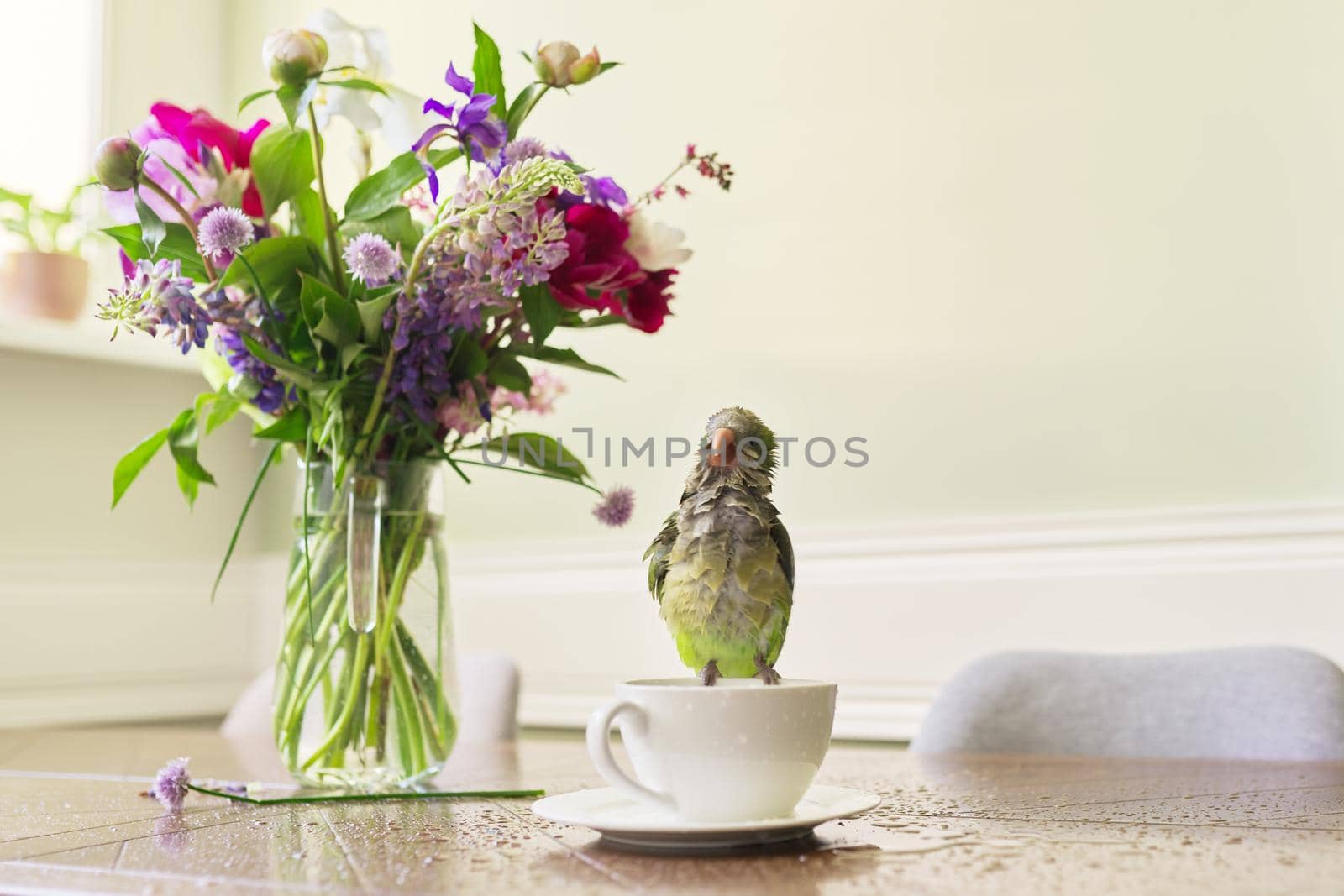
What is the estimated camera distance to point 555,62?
780 mm

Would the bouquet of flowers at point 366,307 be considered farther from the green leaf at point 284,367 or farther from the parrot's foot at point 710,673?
the parrot's foot at point 710,673

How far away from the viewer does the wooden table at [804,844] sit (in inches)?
18.7

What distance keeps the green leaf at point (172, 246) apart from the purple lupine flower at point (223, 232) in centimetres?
5

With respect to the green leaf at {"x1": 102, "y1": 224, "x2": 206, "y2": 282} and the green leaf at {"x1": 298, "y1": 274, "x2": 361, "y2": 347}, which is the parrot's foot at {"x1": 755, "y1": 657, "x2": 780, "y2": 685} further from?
the green leaf at {"x1": 102, "y1": 224, "x2": 206, "y2": 282}

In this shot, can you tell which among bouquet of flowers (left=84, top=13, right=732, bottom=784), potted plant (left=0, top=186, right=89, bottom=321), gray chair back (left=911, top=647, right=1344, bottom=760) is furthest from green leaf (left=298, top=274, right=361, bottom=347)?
potted plant (left=0, top=186, right=89, bottom=321)

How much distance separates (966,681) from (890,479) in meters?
0.63

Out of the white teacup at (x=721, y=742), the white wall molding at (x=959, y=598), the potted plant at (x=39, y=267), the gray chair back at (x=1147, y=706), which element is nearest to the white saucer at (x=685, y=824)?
the white teacup at (x=721, y=742)

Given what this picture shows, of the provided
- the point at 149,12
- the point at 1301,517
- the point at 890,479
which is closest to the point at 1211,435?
the point at 1301,517

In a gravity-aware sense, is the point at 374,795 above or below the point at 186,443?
below

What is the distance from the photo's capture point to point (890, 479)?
1.85 meters

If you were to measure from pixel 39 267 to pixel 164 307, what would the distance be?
62.4 inches

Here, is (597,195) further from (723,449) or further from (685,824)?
(685,824)

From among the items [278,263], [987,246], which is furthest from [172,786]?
[987,246]

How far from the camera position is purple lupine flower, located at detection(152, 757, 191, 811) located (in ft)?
2.56
